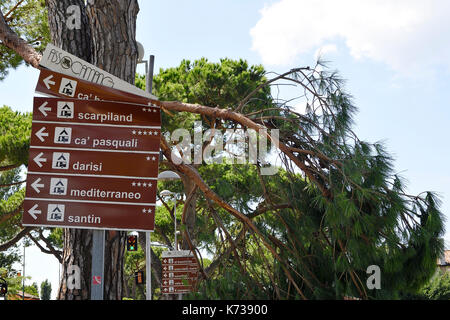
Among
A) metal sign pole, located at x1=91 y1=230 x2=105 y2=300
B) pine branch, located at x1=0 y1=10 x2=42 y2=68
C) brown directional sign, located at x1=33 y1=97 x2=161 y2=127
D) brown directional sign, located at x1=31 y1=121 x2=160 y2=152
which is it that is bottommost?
metal sign pole, located at x1=91 y1=230 x2=105 y2=300

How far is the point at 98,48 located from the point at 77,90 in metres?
0.99

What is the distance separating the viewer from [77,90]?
3832 millimetres

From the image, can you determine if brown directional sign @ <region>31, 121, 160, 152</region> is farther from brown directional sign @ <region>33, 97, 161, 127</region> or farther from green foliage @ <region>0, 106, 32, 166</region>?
→ green foliage @ <region>0, 106, 32, 166</region>

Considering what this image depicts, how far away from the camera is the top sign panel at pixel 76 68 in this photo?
3.91 metres

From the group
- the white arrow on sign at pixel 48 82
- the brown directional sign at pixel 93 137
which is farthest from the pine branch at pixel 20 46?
the brown directional sign at pixel 93 137

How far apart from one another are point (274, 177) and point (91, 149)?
207cm

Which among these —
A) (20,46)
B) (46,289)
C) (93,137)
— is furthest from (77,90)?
(46,289)

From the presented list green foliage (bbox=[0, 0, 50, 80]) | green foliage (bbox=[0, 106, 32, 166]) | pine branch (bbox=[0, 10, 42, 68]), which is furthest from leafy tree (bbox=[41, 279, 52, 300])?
pine branch (bbox=[0, 10, 42, 68])

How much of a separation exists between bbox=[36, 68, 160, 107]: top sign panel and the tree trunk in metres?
0.78

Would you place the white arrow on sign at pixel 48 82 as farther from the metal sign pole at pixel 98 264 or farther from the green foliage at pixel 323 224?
the green foliage at pixel 323 224

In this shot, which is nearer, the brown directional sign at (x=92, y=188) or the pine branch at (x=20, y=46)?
the brown directional sign at (x=92, y=188)

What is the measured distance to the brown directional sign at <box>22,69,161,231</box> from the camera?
3445 mm

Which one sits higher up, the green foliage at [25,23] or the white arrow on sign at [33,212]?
the green foliage at [25,23]
